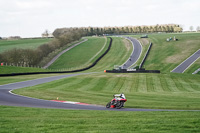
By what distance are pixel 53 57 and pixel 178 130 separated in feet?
363

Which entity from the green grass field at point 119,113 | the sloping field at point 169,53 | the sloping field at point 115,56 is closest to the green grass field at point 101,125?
the green grass field at point 119,113

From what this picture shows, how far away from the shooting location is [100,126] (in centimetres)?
1448

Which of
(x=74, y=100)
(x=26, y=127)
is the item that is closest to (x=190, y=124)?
(x=26, y=127)

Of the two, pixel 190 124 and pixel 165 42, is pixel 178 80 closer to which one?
pixel 190 124

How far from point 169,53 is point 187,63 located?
17.9 meters

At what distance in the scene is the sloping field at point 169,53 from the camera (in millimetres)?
87594

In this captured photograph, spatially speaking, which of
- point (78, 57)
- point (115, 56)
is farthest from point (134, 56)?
point (78, 57)

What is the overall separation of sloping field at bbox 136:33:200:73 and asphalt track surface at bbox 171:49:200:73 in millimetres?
1652

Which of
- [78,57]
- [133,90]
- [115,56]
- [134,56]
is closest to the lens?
[133,90]

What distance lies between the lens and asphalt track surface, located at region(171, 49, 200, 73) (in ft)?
254

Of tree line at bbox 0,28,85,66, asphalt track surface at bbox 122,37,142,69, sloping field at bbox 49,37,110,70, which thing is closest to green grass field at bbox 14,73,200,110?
asphalt track surface at bbox 122,37,142,69

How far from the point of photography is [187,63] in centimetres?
8419

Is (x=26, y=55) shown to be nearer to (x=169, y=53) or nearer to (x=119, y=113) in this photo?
(x=169, y=53)

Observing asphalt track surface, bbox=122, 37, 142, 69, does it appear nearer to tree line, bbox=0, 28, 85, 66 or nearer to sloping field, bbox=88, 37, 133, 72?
sloping field, bbox=88, 37, 133, 72
